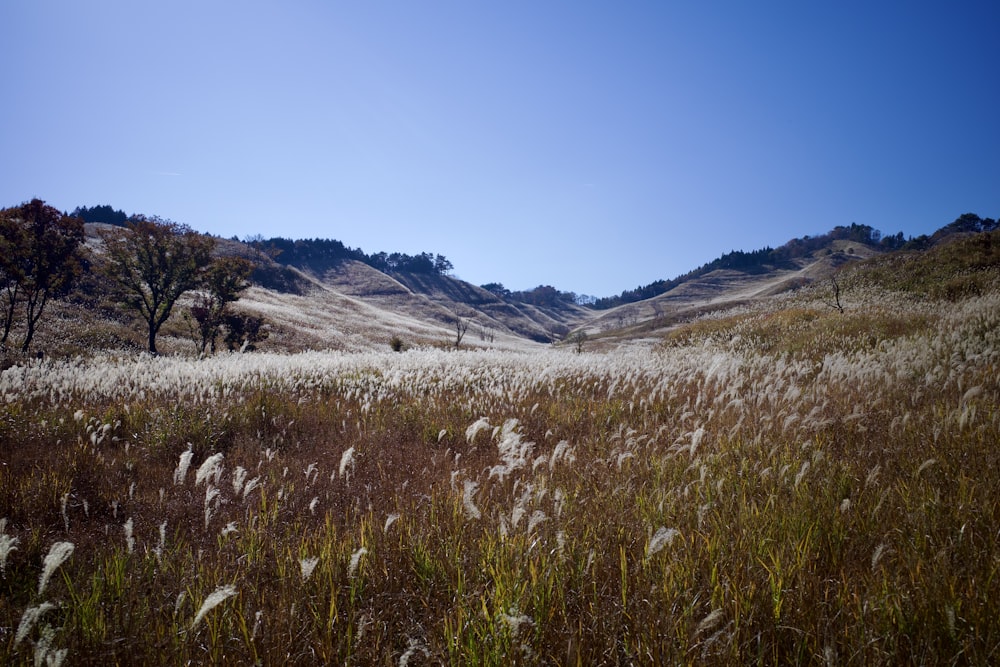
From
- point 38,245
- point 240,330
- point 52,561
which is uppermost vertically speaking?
point 38,245

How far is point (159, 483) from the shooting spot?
157 inches

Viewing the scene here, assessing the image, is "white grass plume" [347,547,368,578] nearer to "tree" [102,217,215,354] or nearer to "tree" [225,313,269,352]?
"tree" [225,313,269,352]

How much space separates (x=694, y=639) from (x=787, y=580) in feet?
1.96

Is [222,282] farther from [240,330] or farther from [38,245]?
[38,245]

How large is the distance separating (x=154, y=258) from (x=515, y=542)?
96.6ft

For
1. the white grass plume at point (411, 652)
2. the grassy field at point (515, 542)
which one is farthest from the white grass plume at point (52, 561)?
the white grass plume at point (411, 652)

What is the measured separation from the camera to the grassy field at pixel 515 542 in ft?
5.88

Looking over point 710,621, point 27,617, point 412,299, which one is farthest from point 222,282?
point 412,299

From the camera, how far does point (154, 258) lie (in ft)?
78.2

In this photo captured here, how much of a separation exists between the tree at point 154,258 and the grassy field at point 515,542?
2301 centimetres

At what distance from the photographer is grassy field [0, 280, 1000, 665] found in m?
1.79

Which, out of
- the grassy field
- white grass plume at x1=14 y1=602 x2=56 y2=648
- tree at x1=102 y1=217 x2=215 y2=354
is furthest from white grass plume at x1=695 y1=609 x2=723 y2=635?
tree at x1=102 y1=217 x2=215 y2=354

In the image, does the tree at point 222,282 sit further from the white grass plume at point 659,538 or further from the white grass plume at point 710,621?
the white grass plume at point 710,621

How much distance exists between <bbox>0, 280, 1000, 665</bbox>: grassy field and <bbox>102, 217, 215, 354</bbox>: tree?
23014 millimetres
